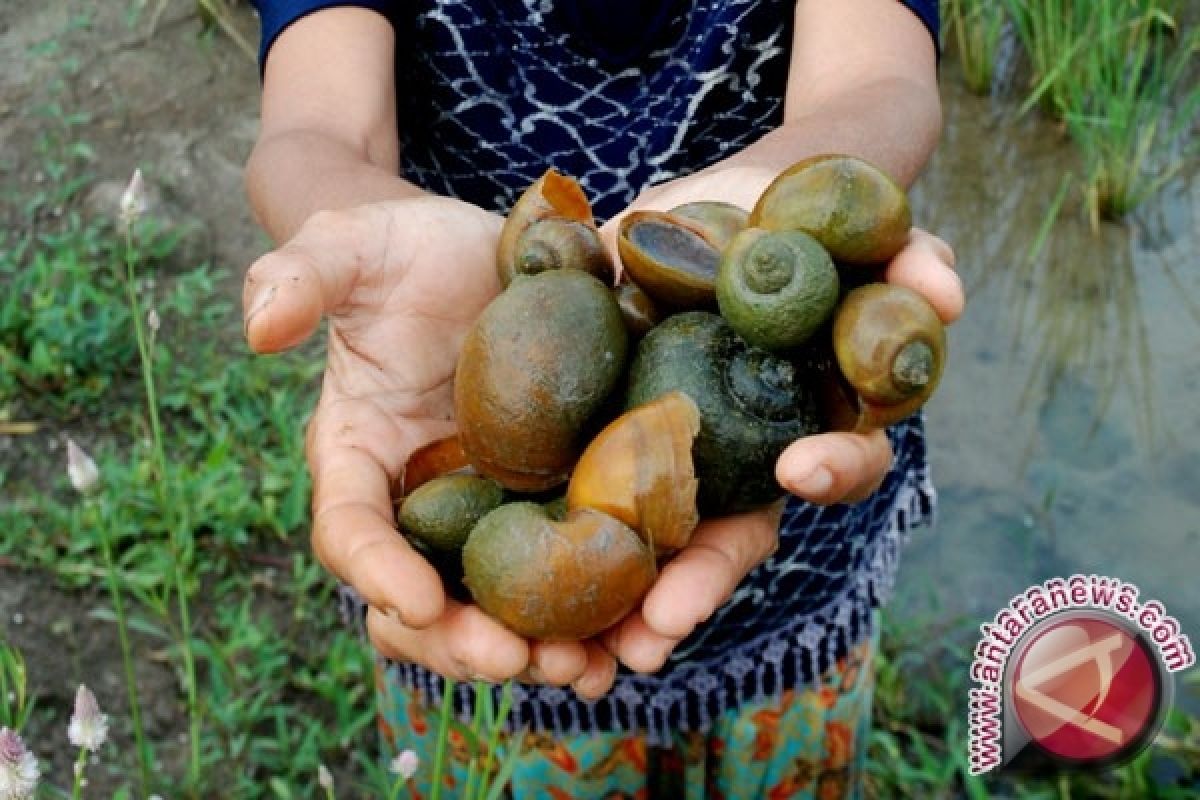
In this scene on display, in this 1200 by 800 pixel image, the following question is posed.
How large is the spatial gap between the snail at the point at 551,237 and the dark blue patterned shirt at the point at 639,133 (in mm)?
333

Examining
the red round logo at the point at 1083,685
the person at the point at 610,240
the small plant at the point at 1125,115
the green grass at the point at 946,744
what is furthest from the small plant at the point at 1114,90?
the red round logo at the point at 1083,685

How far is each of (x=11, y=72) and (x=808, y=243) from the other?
3.51 meters

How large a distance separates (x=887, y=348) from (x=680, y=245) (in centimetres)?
28

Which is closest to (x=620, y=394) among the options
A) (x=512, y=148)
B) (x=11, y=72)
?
(x=512, y=148)

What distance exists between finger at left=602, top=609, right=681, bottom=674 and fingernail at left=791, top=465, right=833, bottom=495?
6.4 inches

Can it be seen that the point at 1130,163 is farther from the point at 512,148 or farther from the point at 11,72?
the point at 11,72

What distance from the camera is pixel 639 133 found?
1.99m

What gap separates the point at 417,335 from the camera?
1.63 m

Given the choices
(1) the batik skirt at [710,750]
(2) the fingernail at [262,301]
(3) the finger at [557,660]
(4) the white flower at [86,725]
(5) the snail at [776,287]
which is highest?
(2) the fingernail at [262,301]

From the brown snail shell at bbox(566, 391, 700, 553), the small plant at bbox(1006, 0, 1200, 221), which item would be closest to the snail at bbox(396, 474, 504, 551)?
the brown snail shell at bbox(566, 391, 700, 553)

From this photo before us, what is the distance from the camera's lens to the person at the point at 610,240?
1.41 meters

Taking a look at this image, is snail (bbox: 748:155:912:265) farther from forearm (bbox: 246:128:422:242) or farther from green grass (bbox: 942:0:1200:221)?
green grass (bbox: 942:0:1200:221)

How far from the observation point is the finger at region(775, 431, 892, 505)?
1326mm

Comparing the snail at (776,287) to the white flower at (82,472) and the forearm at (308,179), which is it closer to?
the forearm at (308,179)
